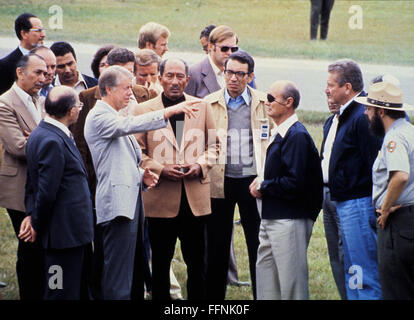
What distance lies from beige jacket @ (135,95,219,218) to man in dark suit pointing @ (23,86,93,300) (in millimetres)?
743

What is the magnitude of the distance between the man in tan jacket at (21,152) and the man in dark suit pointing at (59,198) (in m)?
0.56

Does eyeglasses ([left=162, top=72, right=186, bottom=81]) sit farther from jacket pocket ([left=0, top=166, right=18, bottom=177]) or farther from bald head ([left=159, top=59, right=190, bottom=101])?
jacket pocket ([left=0, top=166, right=18, bottom=177])

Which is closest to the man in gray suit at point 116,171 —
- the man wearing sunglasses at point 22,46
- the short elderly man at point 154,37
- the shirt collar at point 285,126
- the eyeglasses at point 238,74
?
the shirt collar at point 285,126

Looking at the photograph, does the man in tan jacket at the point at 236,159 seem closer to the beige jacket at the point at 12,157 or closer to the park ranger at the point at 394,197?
the park ranger at the point at 394,197

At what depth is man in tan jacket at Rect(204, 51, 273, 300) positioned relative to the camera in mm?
A: 5871

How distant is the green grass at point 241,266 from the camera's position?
635 cm

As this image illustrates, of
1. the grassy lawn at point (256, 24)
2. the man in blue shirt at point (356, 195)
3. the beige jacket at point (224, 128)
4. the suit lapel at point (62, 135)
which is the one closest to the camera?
the suit lapel at point (62, 135)

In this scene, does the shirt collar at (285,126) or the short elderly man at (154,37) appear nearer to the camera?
the shirt collar at (285,126)

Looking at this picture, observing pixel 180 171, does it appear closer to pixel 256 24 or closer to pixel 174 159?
pixel 174 159

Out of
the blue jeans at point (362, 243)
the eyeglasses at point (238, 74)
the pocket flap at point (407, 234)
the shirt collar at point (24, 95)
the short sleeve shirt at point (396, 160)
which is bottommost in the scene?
the blue jeans at point (362, 243)

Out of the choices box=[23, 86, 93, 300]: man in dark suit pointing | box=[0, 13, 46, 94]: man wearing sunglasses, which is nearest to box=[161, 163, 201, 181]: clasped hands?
box=[23, 86, 93, 300]: man in dark suit pointing

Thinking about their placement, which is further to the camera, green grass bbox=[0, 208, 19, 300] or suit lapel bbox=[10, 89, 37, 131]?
green grass bbox=[0, 208, 19, 300]
